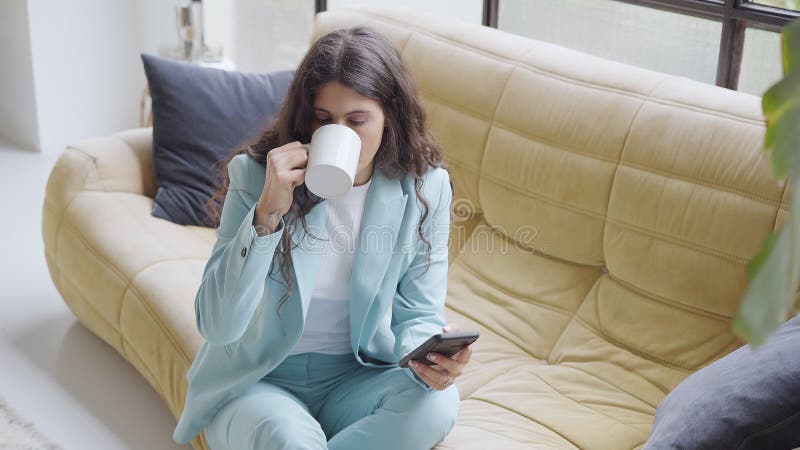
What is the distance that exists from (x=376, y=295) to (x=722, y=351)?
2.36 ft

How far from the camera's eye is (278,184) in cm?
167

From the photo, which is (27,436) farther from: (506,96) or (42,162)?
(42,162)

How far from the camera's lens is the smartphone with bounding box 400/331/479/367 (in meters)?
1.65

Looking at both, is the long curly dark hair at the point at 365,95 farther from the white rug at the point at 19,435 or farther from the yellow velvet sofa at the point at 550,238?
the white rug at the point at 19,435

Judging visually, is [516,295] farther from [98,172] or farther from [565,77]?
[98,172]

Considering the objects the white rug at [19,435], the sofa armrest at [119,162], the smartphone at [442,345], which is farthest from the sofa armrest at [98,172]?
the smartphone at [442,345]

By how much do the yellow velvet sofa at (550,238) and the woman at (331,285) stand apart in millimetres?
202

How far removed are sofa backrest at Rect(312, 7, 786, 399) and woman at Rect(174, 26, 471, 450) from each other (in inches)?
15.4

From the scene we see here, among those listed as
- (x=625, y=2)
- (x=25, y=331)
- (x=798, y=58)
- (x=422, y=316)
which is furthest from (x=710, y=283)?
(x=25, y=331)

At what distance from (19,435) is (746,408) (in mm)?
1658

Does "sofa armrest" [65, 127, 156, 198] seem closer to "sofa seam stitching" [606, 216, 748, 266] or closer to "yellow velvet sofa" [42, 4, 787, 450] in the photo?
"yellow velvet sofa" [42, 4, 787, 450]

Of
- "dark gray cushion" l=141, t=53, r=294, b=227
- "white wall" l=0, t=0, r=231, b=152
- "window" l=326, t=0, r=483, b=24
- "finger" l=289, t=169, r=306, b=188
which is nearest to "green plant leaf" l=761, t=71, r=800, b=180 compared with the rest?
"finger" l=289, t=169, r=306, b=188

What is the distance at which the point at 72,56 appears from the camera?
4.05 m

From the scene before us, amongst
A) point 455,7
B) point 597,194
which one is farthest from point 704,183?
point 455,7
